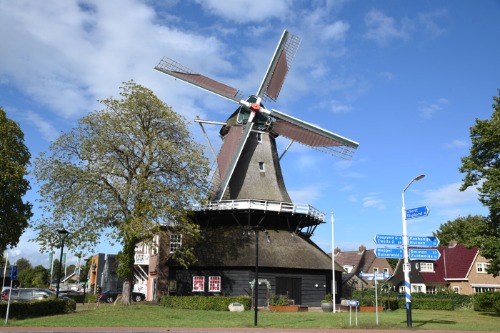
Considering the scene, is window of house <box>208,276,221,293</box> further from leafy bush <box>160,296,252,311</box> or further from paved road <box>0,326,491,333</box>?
paved road <box>0,326,491,333</box>

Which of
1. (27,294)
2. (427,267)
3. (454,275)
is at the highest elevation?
(427,267)

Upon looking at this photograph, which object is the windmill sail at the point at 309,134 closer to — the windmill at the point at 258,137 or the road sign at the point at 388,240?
the windmill at the point at 258,137

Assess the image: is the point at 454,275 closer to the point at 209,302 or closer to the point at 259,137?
the point at 259,137

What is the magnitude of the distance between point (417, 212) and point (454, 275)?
4583 centimetres

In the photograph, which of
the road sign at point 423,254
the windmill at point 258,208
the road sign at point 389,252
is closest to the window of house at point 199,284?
the windmill at point 258,208

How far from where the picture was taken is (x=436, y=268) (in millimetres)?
63750

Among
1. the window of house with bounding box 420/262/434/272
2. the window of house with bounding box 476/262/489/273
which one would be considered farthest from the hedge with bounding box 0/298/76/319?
the window of house with bounding box 476/262/489/273

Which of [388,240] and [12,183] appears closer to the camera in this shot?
[388,240]

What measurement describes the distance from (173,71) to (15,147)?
17.1 metres

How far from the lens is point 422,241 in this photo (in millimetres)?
20906

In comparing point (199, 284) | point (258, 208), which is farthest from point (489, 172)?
point (199, 284)

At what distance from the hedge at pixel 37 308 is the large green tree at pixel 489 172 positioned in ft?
88.4

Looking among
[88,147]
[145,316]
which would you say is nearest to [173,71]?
[88,147]

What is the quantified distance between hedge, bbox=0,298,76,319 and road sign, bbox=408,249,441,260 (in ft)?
67.7
